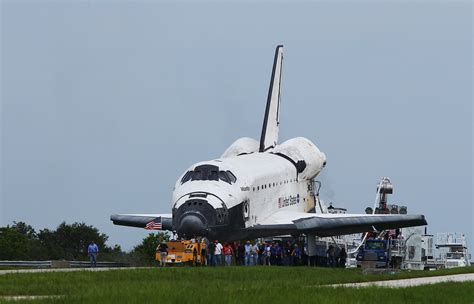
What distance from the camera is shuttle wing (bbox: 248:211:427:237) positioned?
4341cm

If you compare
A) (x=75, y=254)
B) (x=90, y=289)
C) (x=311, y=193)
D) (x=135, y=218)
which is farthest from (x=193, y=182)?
(x=75, y=254)

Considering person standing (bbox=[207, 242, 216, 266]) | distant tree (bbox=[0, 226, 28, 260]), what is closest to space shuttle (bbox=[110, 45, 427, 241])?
person standing (bbox=[207, 242, 216, 266])

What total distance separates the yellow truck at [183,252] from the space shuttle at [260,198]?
148cm

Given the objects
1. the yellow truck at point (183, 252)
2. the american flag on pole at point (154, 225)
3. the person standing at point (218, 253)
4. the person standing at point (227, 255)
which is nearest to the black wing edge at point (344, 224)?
the person standing at point (227, 255)

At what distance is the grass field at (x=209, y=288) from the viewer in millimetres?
19422

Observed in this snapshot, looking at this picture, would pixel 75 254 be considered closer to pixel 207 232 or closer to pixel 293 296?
pixel 207 232

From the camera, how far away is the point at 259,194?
43188 millimetres

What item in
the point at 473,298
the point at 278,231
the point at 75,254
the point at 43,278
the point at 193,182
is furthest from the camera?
the point at 75,254

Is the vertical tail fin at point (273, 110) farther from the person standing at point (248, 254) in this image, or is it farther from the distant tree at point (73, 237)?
the distant tree at point (73, 237)

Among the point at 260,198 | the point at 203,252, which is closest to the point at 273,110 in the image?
the point at 260,198

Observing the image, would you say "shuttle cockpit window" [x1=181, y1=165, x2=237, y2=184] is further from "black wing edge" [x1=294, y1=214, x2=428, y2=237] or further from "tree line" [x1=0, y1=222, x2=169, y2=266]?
"tree line" [x1=0, y1=222, x2=169, y2=266]

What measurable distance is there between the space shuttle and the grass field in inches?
341

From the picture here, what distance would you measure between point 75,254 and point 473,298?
48.8 m

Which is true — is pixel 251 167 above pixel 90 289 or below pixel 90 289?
above
